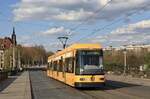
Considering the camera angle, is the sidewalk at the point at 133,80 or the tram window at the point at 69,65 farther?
the sidewalk at the point at 133,80

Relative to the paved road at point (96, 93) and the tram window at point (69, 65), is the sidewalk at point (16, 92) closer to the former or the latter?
the paved road at point (96, 93)

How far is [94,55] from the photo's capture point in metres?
31.1

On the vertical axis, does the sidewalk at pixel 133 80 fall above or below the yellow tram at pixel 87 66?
below

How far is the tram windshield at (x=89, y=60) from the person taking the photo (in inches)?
1208

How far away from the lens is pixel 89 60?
31078mm

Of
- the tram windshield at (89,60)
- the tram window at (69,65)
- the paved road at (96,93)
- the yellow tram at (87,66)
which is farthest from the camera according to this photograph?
the tram window at (69,65)

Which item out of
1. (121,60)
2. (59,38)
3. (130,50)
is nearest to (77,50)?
(59,38)

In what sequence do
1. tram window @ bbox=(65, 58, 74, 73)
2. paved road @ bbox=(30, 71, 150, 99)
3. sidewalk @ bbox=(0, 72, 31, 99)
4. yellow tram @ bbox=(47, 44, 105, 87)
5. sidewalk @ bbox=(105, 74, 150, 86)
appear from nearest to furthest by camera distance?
1. paved road @ bbox=(30, 71, 150, 99)
2. sidewalk @ bbox=(0, 72, 31, 99)
3. yellow tram @ bbox=(47, 44, 105, 87)
4. tram window @ bbox=(65, 58, 74, 73)
5. sidewalk @ bbox=(105, 74, 150, 86)

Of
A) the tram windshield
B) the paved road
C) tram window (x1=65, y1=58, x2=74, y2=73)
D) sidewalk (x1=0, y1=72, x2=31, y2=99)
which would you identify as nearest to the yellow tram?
the tram windshield

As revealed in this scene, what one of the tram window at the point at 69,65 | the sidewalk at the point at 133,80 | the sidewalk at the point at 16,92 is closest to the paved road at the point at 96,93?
the sidewalk at the point at 16,92

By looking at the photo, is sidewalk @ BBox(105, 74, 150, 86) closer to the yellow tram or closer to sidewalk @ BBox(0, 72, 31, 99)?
the yellow tram

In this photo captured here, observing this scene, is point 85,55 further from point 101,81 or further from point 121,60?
point 121,60

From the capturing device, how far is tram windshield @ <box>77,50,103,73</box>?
101 feet

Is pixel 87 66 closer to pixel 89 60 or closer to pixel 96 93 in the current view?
pixel 89 60
